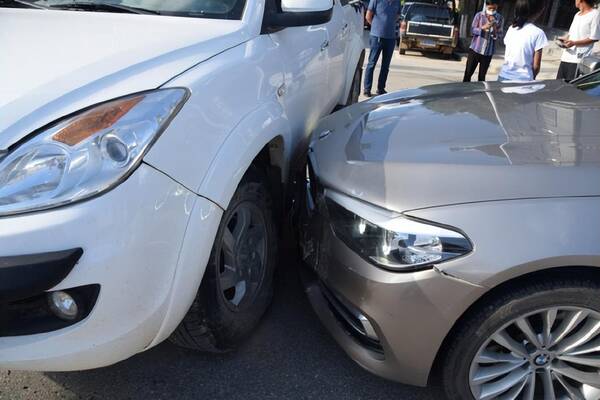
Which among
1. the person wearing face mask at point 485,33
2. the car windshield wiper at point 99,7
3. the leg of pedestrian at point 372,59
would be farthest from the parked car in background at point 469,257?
the leg of pedestrian at point 372,59

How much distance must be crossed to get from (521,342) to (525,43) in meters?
3.62

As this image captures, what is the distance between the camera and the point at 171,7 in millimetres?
2346

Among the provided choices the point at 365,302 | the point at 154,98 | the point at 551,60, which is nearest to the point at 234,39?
the point at 154,98

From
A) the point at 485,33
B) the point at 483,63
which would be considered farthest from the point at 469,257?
the point at 483,63

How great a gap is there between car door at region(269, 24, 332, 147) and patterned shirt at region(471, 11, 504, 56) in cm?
391

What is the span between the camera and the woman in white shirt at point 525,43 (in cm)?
464

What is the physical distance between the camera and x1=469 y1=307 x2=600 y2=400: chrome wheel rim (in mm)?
1817

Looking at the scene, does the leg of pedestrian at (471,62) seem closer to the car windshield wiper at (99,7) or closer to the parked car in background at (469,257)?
the parked car in background at (469,257)

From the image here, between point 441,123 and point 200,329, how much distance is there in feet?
4.66

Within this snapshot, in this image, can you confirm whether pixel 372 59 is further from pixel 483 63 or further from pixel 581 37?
pixel 581 37

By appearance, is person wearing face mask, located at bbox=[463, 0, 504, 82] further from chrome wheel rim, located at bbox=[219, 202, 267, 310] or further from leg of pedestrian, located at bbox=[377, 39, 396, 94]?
chrome wheel rim, located at bbox=[219, 202, 267, 310]

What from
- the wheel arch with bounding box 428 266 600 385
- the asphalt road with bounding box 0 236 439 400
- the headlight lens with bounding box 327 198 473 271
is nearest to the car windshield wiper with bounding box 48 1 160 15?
the headlight lens with bounding box 327 198 473 271

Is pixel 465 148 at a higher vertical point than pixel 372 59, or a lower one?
higher

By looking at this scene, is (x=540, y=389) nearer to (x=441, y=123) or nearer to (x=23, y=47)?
(x=441, y=123)
